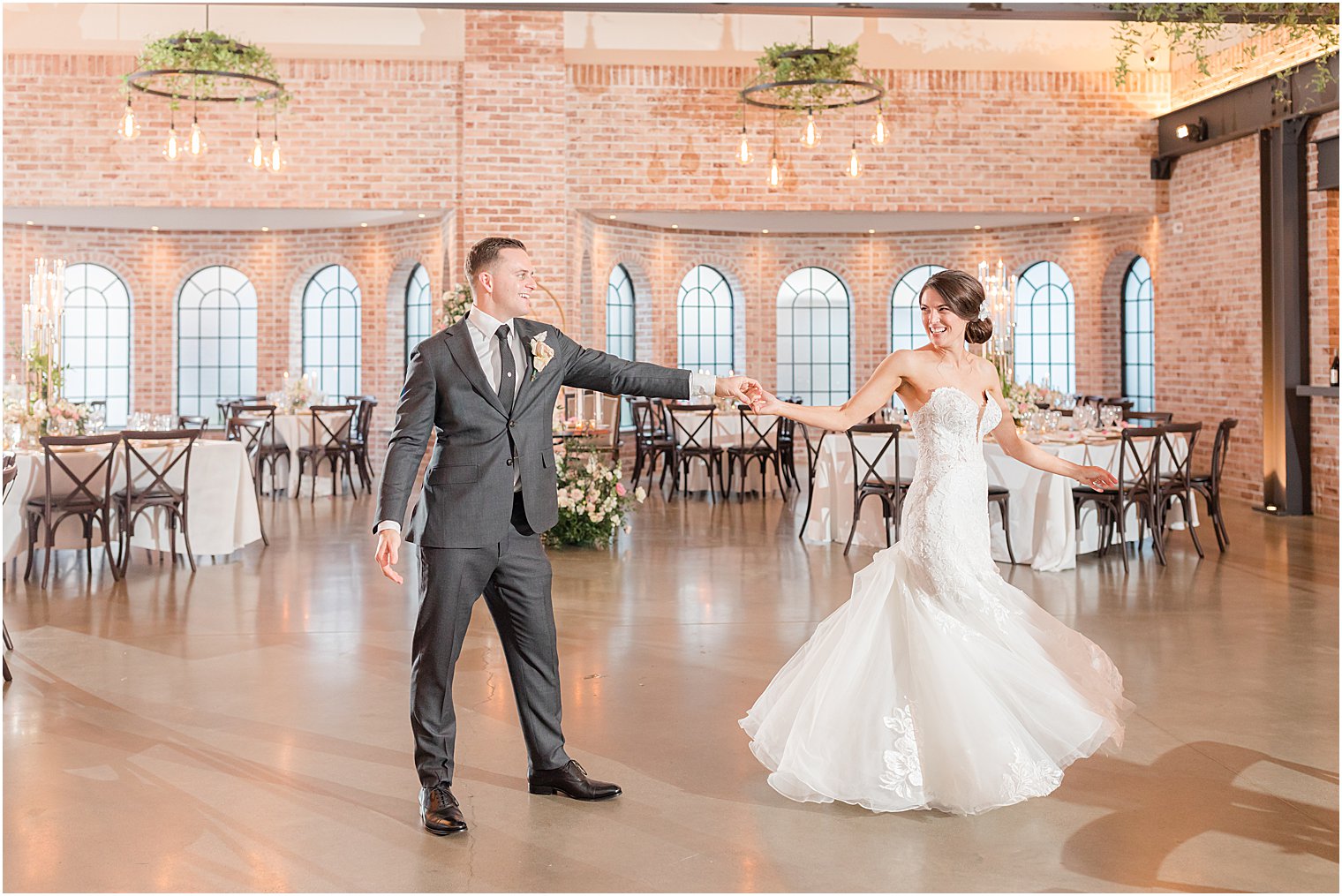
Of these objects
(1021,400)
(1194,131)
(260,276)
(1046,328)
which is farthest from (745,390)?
(260,276)

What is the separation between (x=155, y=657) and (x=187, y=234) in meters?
11.5

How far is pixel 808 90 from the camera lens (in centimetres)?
1108

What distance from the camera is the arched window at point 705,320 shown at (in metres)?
16.0

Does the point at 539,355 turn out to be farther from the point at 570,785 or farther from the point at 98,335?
the point at 98,335

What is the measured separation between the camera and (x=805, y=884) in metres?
2.96

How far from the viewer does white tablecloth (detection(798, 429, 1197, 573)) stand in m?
7.73

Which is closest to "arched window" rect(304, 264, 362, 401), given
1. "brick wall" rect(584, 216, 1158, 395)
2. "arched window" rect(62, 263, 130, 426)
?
"arched window" rect(62, 263, 130, 426)

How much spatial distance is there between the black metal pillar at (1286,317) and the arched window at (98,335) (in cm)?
1323

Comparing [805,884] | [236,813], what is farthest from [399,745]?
[805,884]

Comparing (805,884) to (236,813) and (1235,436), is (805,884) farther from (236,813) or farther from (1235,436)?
(1235,436)

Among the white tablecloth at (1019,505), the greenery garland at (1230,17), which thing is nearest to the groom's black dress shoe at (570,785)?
the white tablecloth at (1019,505)

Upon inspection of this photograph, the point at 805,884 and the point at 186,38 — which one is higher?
the point at 186,38

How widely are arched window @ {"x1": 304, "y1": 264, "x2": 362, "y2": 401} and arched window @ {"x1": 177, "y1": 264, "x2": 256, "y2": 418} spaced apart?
0.77 m

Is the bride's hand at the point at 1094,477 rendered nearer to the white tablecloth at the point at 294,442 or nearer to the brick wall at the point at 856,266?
the white tablecloth at the point at 294,442
